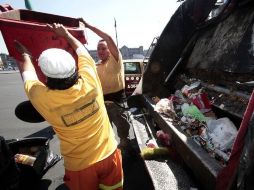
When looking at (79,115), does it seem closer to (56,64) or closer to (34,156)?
(56,64)

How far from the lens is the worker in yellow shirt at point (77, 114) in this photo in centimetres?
197

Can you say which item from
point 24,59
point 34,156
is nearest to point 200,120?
point 24,59

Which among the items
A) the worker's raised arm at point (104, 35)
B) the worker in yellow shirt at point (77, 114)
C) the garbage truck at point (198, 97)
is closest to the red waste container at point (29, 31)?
the garbage truck at point (198, 97)

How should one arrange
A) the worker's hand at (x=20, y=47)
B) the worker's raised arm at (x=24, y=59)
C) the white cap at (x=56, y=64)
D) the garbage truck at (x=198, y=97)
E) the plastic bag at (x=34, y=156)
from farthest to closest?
the plastic bag at (x=34, y=156), the worker's hand at (x=20, y=47), the worker's raised arm at (x=24, y=59), the white cap at (x=56, y=64), the garbage truck at (x=198, y=97)

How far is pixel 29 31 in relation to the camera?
103 inches

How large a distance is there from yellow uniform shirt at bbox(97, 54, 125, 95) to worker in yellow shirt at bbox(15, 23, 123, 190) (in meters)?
1.54

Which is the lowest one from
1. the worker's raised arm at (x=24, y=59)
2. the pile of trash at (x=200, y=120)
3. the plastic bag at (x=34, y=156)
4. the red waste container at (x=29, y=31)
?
the plastic bag at (x=34, y=156)

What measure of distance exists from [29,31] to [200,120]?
1825mm

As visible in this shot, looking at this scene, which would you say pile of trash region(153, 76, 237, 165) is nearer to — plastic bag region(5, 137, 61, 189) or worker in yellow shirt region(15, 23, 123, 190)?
worker in yellow shirt region(15, 23, 123, 190)

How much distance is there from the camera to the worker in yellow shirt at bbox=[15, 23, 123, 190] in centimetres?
197

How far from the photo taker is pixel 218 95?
2.78m

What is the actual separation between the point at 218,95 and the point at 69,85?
61.2 inches

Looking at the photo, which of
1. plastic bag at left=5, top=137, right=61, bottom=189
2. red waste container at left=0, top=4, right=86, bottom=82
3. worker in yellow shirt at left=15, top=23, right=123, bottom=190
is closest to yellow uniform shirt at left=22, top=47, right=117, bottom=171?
worker in yellow shirt at left=15, top=23, right=123, bottom=190

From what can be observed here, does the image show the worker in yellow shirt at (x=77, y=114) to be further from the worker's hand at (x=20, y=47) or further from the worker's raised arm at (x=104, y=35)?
the worker's raised arm at (x=104, y=35)
